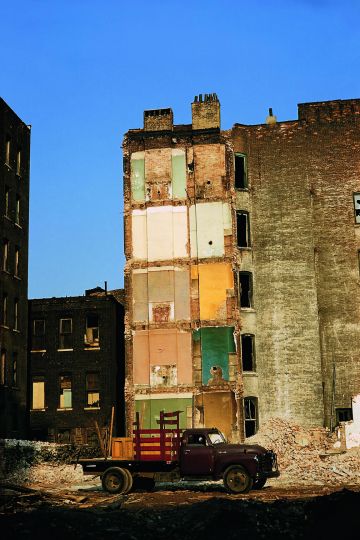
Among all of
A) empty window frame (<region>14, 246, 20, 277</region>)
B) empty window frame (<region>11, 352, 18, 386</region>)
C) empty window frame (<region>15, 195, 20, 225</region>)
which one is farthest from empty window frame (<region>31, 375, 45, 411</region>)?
empty window frame (<region>15, 195, 20, 225</region>)

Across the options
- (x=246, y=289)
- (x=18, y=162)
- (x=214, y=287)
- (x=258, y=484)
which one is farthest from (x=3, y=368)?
(x=258, y=484)

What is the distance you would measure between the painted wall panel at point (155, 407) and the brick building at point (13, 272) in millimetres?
7504

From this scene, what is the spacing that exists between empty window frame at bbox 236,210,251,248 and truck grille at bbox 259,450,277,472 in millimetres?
18097

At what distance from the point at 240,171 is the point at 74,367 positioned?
52.8 feet

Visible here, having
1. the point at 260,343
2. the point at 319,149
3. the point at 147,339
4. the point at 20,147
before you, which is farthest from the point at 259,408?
the point at 20,147

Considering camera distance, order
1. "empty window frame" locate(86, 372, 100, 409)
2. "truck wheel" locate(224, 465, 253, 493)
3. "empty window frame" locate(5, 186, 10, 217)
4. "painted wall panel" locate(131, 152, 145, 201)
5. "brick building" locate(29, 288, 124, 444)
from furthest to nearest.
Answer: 1. "empty window frame" locate(86, 372, 100, 409)
2. "brick building" locate(29, 288, 124, 444)
3. "empty window frame" locate(5, 186, 10, 217)
4. "painted wall panel" locate(131, 152, 145, 201)
5. "truck wheel" locate(224, 465, 253, 493)

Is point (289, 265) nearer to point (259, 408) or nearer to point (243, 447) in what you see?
point (259, 408)

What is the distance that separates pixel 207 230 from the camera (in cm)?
4194

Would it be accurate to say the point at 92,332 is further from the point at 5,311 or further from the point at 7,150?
the point at 7,150

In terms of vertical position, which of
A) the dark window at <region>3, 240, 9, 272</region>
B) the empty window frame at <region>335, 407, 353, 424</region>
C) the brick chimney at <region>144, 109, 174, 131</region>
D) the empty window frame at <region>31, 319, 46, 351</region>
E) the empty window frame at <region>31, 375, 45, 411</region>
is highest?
the brick chimney at <region>144, 109, 174, 131</region>

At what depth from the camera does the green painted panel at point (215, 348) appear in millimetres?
40438

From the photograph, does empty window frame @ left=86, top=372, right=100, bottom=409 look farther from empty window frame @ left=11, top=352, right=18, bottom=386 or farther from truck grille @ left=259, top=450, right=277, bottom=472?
truck grille @ left=259, top=450, right=277, bottom=472

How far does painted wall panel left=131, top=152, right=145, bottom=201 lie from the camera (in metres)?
42.9

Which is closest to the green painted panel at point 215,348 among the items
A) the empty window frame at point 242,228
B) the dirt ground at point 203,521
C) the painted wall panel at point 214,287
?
the painted wall panel at point 214,287
